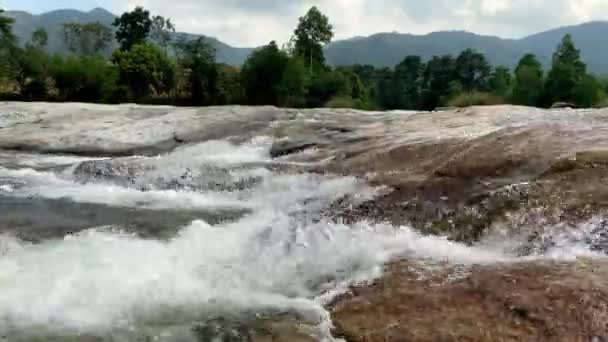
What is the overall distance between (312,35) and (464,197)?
160ft

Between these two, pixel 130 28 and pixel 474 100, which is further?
pixel 130 28

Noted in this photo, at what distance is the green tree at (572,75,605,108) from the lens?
124ft

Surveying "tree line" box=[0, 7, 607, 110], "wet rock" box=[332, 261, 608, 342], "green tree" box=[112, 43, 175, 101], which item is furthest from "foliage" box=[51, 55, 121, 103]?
"wet rock" box=[332, 261, 608, 342]

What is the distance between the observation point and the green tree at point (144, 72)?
44000 mm

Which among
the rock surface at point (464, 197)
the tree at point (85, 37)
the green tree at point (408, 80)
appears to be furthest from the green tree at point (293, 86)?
the tree at point (85, 37)

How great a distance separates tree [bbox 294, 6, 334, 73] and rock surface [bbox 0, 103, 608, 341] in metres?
40.2

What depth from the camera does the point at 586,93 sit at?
38.8m

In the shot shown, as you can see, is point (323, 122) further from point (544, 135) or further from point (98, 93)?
point (98, 93)

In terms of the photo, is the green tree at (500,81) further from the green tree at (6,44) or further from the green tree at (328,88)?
the green tree at (6,44)

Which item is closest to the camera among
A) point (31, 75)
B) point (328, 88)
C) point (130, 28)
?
point (31, 75)

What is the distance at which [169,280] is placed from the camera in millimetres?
4551

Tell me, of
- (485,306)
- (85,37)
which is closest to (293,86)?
(485,306)

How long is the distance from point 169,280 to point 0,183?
6006 millimetres

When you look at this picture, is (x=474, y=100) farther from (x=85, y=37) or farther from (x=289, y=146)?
(x=85, y=37)
